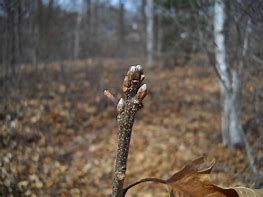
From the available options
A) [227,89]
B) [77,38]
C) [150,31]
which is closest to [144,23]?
[150,31]

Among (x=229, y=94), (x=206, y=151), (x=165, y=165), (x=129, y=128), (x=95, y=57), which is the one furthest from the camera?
(x=95, y=57)

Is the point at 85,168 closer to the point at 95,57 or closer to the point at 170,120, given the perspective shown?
the point at 170,120

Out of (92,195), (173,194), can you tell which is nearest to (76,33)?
(92,195)

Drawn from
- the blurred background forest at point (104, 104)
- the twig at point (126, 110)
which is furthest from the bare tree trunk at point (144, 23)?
the twig at point (126, 110)

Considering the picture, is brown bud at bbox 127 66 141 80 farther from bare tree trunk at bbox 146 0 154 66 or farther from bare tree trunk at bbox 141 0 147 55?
bare tree trunk at bbox 141 0 147 55

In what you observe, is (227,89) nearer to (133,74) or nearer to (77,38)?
(133,74)

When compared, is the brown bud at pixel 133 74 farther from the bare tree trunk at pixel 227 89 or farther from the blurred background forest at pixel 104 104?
the bare tree trunk at pixel 227 89
